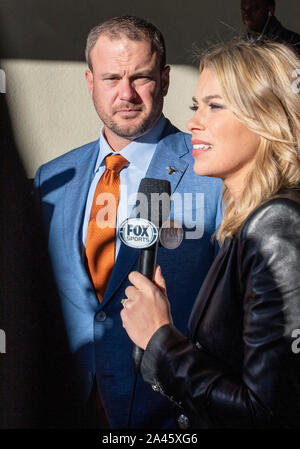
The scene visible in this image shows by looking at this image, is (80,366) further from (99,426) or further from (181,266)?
(181,266)

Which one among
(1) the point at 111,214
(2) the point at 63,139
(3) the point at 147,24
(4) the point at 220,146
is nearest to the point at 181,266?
(1) the point at 111,214

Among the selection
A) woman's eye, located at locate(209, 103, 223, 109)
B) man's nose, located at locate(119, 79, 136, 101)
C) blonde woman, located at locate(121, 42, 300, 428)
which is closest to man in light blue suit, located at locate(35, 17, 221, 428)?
man's nose, located at locate(119, 79, 136, 101)

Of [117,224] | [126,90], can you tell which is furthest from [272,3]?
[117,224]

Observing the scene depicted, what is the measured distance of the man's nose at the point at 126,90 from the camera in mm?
2768

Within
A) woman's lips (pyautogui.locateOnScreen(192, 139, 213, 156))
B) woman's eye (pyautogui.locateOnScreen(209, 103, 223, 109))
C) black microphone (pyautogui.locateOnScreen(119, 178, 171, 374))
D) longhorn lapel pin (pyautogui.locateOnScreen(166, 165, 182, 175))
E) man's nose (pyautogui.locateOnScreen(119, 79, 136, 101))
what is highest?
woman's eye (pyautogui.locateOnScreen(209, 103, 223, 109))

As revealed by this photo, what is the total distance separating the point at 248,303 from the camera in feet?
6.39

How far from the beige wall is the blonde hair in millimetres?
689

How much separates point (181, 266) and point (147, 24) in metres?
1.15

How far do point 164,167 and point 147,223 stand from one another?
1.30ft

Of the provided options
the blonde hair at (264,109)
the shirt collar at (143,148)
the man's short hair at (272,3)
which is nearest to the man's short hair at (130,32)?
the shirt collar at (143,148)

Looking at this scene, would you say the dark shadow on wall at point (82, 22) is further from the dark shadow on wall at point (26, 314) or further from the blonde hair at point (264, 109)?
the blonde hair at point (264, 109)

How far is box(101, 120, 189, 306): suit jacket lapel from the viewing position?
2.79 meters

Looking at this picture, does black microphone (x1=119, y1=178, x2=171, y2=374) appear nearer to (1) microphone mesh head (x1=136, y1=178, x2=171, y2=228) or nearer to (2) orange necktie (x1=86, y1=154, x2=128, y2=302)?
(1) microphone mesh head (x1=136, y1=178, x2=171, y2=228)

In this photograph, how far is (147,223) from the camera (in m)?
2.57
